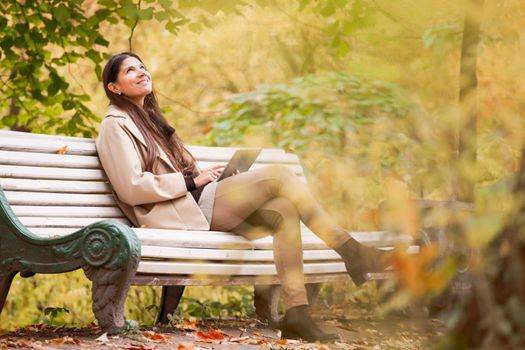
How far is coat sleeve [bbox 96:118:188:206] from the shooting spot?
183 inches

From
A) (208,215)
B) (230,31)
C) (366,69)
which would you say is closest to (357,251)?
(208,215)

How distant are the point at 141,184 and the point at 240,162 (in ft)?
2.03

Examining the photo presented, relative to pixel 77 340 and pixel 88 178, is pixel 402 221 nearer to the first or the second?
pixel 77 340

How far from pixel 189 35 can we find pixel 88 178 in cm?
886

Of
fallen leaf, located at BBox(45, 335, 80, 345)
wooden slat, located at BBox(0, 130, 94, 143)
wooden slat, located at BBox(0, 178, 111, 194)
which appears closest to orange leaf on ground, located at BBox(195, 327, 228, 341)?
fallen leaf, located at BBox(45, 335, 80, 345)

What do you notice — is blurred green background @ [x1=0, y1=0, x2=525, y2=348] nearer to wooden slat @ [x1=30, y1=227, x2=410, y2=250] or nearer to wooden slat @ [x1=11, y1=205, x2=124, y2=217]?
wooden slat @ [x1=30, y1=227, x2=410, y2=250]

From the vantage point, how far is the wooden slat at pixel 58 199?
4656 mm

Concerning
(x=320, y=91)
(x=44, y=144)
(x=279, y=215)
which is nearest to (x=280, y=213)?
(x=279, y=215)

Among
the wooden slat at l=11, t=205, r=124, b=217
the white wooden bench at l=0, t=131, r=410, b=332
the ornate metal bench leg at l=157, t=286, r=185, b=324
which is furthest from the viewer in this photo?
the ornate metal bench leg at l=157, t=286, r=185, b=324

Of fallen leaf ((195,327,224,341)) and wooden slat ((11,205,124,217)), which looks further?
wooden slat ((11,205,124,217))

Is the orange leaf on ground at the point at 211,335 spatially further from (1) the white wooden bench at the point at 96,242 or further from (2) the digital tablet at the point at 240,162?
(2) the digital tablet at the point at 240,162

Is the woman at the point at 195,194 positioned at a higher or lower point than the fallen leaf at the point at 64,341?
higher

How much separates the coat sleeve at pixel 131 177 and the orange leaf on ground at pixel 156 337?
0.73 meters

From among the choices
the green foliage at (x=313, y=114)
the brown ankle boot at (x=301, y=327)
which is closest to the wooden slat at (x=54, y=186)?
the brown ankle boot at (x=301, y=327)
